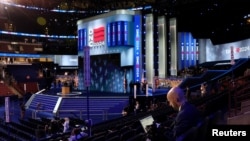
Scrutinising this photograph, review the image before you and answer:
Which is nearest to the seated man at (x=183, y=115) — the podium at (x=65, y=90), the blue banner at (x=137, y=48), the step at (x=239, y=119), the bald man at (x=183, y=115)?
the bald man at (x=183, y=115)

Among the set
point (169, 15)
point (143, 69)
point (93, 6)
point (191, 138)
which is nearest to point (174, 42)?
point (169, 15)

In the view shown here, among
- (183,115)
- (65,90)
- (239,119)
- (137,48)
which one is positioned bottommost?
(65,90)

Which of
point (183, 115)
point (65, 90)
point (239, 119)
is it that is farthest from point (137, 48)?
point (183, 115)

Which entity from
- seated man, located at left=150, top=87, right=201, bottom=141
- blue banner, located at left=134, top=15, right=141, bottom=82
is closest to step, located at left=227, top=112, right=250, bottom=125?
seated man, located at left=150, top=87, right=201, bottom=141

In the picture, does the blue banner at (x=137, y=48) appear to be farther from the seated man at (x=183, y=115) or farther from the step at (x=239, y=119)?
the seated man at (x=183, y=115)

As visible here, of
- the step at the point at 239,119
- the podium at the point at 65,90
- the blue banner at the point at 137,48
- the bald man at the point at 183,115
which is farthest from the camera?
the blue banner at the point at 137,48

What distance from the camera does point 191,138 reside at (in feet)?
10.5

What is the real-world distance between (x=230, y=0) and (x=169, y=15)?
7727mm

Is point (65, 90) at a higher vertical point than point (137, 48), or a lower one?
lower

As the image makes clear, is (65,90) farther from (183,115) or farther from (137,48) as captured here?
(183,115)

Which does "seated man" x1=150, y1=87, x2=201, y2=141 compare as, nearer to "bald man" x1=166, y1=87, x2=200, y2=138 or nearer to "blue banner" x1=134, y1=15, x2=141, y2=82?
"bald man" x1=166, y1=87, x2=200, y2=138

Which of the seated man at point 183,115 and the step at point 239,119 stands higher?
the seated man at point 183,115

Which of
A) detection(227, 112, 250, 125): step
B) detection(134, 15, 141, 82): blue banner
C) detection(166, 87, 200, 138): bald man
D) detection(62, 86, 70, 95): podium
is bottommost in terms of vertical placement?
detection(62, 86, 70, 95): podium

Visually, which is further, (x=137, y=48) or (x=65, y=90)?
(x=137, y=48)
